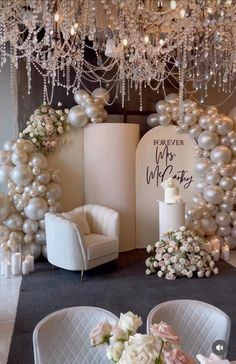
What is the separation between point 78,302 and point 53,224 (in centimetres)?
111

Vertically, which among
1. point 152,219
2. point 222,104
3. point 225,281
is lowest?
point 225,281

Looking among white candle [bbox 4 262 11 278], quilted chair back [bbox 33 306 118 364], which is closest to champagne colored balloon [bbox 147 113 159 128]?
white candle [bbox 4 262 11 278]

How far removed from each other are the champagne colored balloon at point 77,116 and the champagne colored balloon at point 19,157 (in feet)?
3.11

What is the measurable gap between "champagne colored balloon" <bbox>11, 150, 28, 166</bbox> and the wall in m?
0.92

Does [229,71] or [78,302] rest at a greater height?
[229,71]

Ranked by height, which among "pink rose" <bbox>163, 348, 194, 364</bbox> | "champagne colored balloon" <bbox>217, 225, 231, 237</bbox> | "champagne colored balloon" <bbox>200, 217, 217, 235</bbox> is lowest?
"champagne colored balloon" <bbox>217, 225, 231, 237</bbox>

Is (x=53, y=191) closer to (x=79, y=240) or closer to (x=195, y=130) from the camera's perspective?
(x=79, y=240)

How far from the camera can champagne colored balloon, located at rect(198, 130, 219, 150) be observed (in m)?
5.29

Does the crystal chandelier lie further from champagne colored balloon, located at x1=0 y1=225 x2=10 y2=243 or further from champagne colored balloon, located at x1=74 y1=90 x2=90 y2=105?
champagne colored balloon, located at x1=0 y1=225 x2=10 y2=243

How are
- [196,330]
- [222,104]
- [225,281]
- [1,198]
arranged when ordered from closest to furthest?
[196,330]
[225,281]
[1,198]
[222,104]

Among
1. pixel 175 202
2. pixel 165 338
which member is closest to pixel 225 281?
pixel 175 202

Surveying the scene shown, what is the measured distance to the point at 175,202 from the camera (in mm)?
4977

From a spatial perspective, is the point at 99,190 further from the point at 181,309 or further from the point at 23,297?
the point at 181,309

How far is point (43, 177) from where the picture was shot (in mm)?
4836
